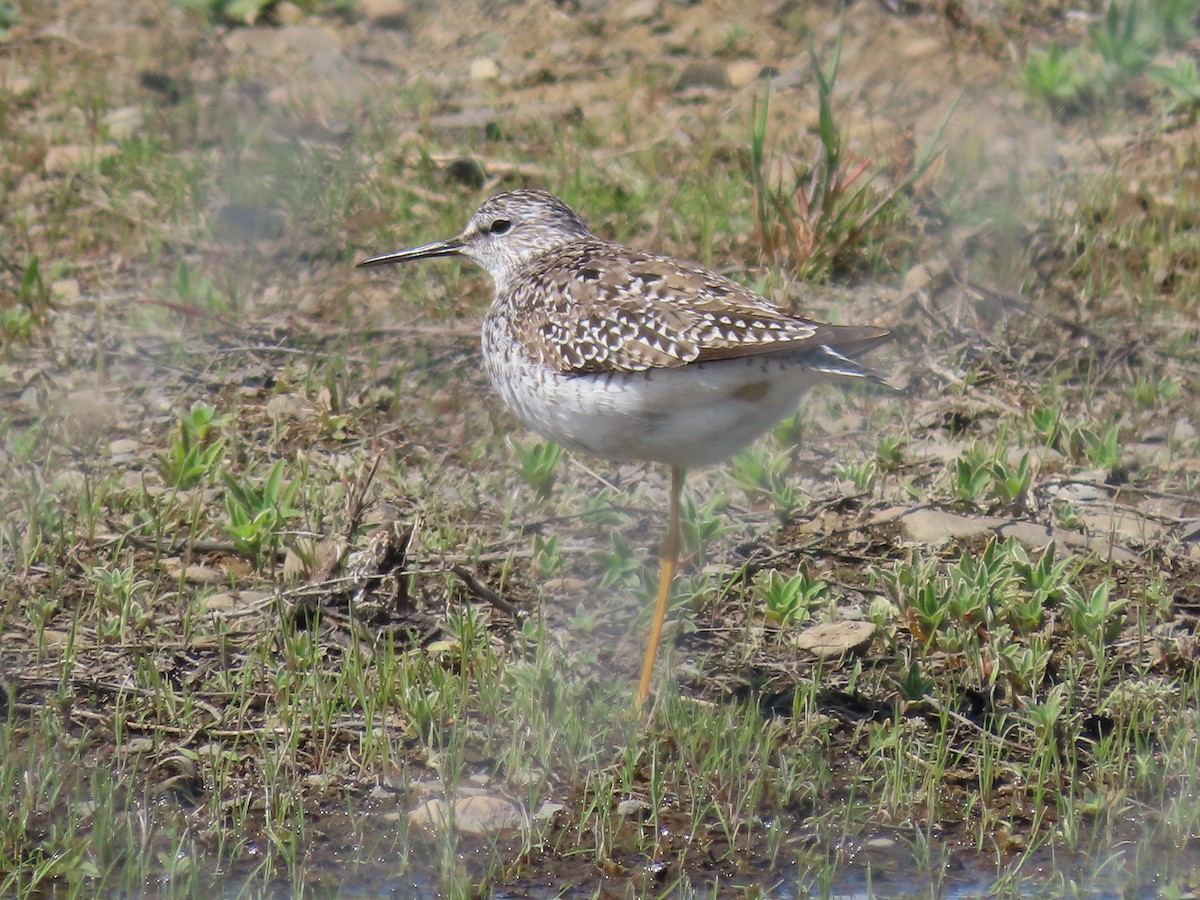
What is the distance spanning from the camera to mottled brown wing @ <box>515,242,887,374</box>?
461cm

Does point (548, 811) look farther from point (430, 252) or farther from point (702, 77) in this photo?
point (702, 77)

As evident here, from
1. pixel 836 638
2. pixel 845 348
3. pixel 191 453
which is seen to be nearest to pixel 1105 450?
pixel 836 638

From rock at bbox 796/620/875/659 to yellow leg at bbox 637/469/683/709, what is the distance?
1.46 feet

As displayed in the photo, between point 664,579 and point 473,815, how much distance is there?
1.06m

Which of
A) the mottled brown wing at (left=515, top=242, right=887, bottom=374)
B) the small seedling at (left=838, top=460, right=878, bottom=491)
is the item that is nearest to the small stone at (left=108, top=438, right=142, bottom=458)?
the mottled brown wing at (left=515, top=242, right=887, bottom=374)

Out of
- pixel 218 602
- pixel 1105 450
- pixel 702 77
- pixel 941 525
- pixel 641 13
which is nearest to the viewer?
pixel 218 602

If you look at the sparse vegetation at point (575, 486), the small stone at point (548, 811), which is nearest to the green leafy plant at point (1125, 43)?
the sparse vegetation at point (575, 486)

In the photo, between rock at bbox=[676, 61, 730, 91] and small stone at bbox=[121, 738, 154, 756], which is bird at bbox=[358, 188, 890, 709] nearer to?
small stone at bbox=[121, 738, 154, 756]

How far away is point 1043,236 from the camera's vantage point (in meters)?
7.39

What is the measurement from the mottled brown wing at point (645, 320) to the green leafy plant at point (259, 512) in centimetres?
103

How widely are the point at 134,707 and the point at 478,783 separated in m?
1.03

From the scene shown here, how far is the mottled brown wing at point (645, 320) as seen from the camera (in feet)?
15.1

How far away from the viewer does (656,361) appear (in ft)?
15.5

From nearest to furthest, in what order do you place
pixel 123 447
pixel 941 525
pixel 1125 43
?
1. pixel 941 525
2. pixel 123 447
3. pixel 1125 43
